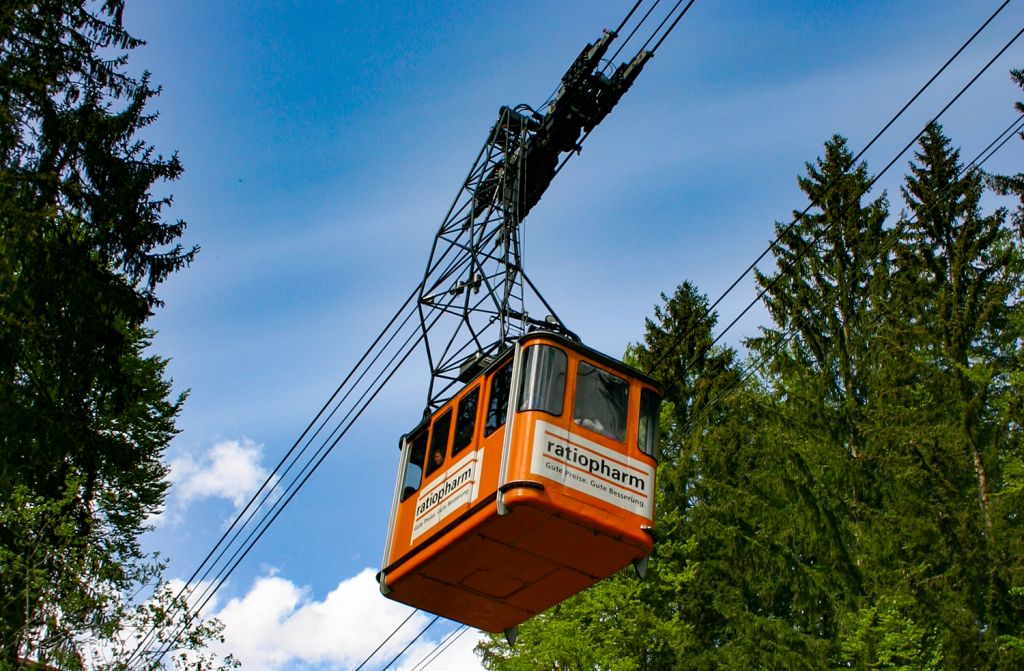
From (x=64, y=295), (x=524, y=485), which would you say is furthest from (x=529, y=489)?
(x=64, y=295)

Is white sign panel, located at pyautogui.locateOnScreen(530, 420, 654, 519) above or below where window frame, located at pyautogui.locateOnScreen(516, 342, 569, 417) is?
below

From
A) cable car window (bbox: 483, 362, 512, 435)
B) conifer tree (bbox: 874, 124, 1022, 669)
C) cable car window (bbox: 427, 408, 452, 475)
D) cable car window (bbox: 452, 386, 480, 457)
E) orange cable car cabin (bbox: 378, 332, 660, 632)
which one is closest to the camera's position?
orange cable car cabin (bbox: 378, 332, 660, 632)

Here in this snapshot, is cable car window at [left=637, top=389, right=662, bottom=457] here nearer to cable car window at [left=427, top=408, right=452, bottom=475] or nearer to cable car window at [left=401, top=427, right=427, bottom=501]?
cable car window at [left=427, top=408, right=452, bottom=475]

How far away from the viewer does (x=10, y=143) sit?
47.8ft

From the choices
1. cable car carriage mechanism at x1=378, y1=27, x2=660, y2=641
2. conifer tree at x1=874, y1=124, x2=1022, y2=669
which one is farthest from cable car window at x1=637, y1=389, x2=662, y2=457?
conifer tree at x1=874, y1=124, x2=1022, y2=669

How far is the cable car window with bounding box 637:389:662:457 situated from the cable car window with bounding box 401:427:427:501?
2.52 metres

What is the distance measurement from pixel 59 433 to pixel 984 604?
1310cm

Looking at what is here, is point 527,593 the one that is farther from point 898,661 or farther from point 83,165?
point 83,165

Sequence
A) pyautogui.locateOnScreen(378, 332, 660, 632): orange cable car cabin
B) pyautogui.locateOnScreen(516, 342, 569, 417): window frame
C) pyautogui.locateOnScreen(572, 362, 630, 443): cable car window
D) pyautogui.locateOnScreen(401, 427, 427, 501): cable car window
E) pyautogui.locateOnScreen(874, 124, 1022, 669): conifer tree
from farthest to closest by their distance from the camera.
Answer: pyautogui.locateOnScreen(874, 124, 1022, 669): conifer tree < pyautogui.locateOnScreen(401, 427, 427, 501): cable car window < pyautogui.locateOnScreen(572, 362, 630, 443): cable car window < pyautogui.locateOnScreen(516, 342, 569, 417): window frame < pyautogui.locateOnScreen(378, 332, 660, 632): orange cable car cabin

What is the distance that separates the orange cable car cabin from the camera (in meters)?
11.3

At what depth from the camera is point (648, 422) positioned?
479 inches

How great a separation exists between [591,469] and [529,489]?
2.51 feet

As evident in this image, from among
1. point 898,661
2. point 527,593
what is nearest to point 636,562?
point 527,593

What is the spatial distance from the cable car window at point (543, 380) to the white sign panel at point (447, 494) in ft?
2.94
